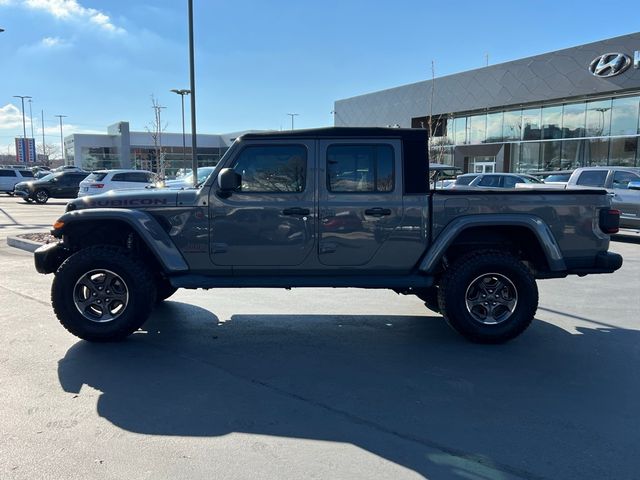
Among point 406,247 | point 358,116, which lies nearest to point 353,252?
point 406,247

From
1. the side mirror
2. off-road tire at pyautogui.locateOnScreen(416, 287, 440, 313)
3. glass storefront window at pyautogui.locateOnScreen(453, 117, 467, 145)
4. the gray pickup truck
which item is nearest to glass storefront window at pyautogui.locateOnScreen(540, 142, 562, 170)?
glass storefront window at pyautogui.locateOnScreen(453, 117, 467, 145)

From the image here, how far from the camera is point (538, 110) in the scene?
3206cm

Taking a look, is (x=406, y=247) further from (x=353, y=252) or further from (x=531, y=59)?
(x=531, y=59)

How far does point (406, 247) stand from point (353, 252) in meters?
0.52

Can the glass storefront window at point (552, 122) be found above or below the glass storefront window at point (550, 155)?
above

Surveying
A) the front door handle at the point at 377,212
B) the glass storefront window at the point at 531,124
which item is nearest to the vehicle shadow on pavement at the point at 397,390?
the front door handle at the point at 377,212

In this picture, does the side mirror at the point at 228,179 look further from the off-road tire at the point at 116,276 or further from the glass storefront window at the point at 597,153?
the glass storefront window at the point at 597,153

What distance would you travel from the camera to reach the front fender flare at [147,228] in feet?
16.2

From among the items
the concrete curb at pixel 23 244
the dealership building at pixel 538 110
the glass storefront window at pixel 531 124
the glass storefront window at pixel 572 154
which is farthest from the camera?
the glass storefront window at pixel 531 124

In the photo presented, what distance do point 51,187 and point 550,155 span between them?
28.1 metres

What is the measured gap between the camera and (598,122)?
28344 mm

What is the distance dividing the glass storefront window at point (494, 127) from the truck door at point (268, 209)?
32.5 meters

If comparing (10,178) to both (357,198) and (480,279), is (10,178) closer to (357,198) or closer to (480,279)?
(357,198)

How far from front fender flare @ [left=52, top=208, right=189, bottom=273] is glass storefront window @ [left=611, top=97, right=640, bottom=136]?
28.0 meters
